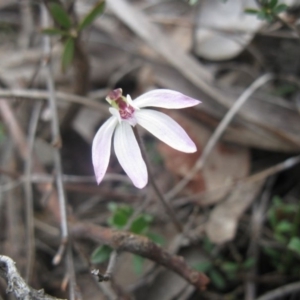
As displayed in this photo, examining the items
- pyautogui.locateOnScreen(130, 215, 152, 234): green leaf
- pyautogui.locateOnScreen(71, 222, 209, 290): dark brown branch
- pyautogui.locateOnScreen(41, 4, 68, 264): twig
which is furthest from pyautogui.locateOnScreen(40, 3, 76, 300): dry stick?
pyautogui.locateOnScreen(130, 215, 152, 234): green leaf

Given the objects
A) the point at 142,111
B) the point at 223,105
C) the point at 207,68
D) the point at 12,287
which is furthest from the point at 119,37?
the point at 12,287

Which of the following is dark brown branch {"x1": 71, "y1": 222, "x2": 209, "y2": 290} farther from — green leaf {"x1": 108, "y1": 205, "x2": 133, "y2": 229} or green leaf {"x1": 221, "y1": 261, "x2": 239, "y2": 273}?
green leaf {"x1": 221, "y1": 261, "x2": 239, "y2": 273}

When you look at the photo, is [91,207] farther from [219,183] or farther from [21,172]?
[219,183]

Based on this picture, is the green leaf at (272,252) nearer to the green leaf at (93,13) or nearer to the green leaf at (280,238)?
the green leaf at (280,238)

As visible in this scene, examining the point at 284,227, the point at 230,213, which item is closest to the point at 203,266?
the point at 230,213

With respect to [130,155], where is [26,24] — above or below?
above

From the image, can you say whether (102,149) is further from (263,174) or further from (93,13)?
(263,174)
